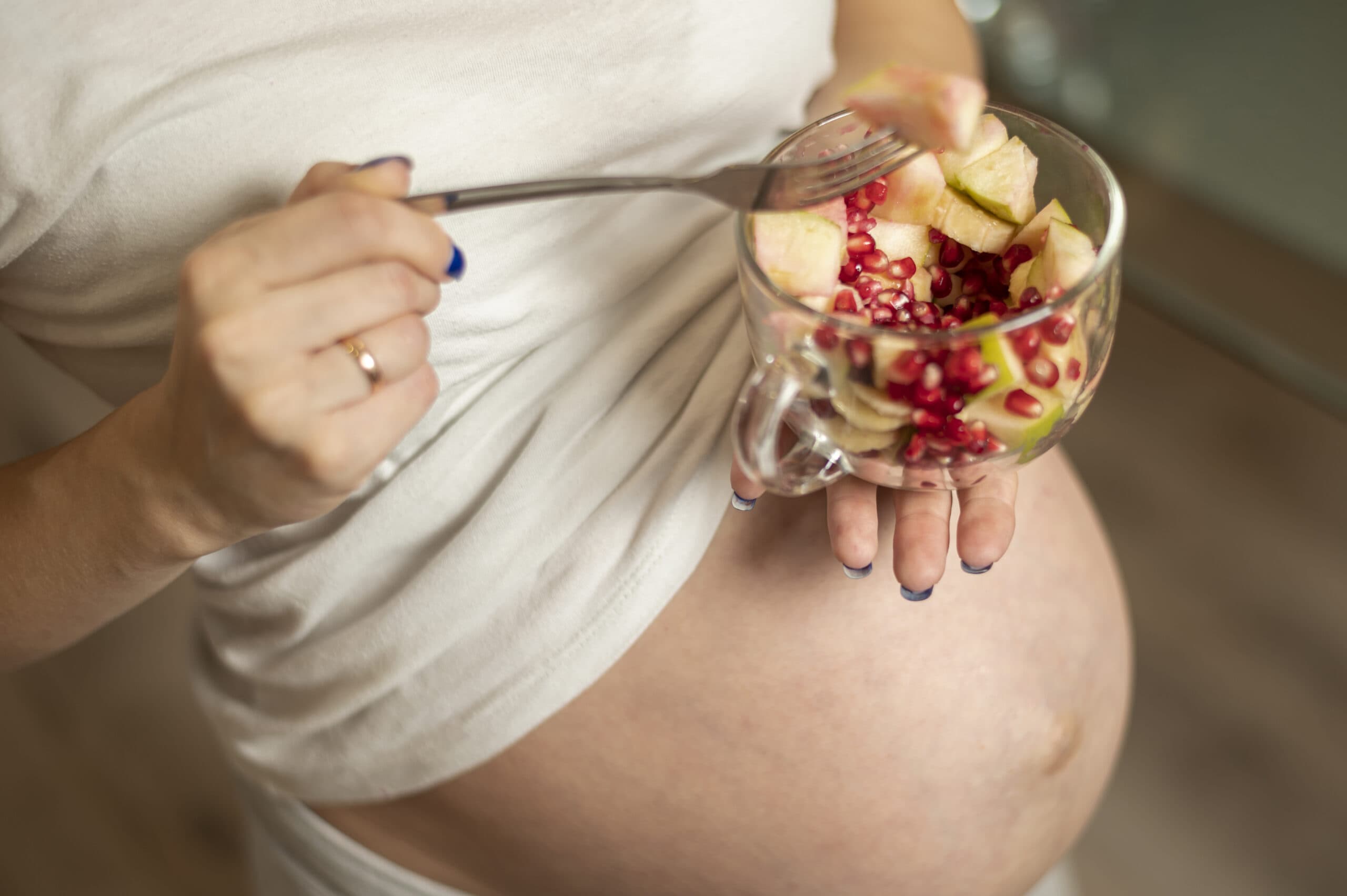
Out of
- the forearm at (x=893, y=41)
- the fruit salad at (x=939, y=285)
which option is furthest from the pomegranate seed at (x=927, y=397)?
the forearm at (x=893, y=41)

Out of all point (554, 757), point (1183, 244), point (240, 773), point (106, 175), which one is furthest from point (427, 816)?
point (1183, 244)

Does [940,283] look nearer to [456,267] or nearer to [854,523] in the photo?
[854,523]

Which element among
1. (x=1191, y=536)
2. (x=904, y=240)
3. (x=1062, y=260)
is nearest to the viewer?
(x=1062, y=260)

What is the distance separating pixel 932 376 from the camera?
62 cm

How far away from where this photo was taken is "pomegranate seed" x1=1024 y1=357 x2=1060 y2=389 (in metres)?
0.63

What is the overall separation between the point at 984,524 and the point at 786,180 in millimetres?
293

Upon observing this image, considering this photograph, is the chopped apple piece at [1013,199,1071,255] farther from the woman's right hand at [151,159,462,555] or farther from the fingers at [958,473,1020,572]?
the woman's right hand at [151,159,462,555]

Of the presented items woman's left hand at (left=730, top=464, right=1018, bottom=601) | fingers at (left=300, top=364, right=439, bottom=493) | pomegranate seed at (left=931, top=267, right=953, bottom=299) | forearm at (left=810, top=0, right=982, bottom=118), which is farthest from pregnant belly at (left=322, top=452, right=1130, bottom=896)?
forearm at (left=810, top=0, right=982, bottom=118)

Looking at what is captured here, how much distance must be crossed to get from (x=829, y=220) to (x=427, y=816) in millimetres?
636

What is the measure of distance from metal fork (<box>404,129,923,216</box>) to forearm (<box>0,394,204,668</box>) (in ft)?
0.87

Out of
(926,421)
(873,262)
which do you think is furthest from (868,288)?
(926,421)

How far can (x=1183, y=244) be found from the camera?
190cm

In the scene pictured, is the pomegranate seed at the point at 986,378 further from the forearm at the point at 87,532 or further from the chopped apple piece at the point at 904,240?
the forearm at the point at 87,532

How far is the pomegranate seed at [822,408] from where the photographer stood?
2.17ft
